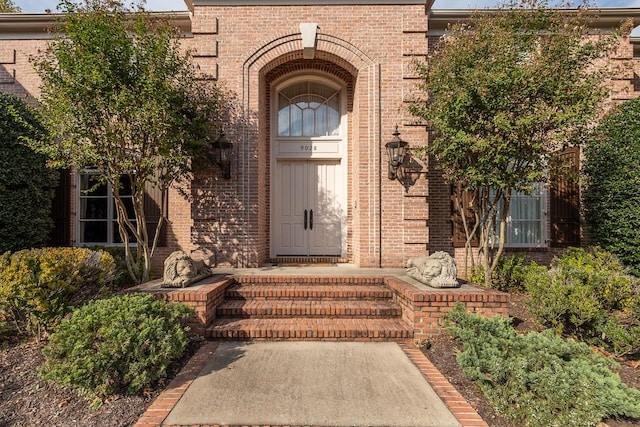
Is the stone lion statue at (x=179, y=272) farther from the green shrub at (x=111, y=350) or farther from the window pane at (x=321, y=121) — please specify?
the window pane at (x=321, y=121)

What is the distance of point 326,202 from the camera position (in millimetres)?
7363

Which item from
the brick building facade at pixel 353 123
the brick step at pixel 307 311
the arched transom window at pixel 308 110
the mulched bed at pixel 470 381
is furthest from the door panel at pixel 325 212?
the mulched bed at pixel 470 381

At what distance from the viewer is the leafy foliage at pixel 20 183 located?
568 cm

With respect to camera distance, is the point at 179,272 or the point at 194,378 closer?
the point at 194,378

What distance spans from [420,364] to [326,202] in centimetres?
458

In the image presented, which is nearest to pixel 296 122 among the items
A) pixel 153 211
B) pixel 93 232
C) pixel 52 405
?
pixel 153 211

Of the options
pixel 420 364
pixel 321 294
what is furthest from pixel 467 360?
pixel 321 294

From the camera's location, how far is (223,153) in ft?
19.9

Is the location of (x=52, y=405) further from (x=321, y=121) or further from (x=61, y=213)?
(x=321, y=121)

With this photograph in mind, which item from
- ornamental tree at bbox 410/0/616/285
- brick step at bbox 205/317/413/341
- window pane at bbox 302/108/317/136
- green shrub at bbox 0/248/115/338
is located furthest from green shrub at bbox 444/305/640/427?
window pane at bbox 302/108/317/136

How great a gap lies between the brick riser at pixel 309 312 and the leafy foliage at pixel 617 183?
5004 millimetres

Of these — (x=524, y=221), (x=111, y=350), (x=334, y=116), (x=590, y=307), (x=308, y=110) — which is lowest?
(x=111, y=350)

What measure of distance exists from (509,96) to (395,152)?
6.72ft

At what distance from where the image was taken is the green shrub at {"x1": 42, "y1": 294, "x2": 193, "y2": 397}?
270cm
